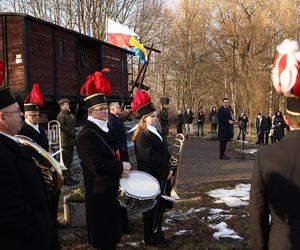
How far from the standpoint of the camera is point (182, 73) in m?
35.8

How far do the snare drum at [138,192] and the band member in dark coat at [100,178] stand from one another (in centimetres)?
11

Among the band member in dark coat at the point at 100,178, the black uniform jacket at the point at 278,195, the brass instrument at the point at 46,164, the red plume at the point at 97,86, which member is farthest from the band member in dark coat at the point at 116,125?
the black uniform jacket at the point at 278,195

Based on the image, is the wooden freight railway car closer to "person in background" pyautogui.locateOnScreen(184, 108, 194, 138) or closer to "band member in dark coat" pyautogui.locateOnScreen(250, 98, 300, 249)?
"person in background" pyautogui.locateOnScreen(184, 108, 194, 138)

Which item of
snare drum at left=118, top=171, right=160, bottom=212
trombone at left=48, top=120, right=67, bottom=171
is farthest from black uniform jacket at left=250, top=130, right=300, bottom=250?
trombone at left=48, top=120, right=67, bottom=171

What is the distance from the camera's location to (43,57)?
540 inches

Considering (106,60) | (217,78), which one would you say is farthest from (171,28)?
(106,60)

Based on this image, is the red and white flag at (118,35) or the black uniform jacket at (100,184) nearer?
the black uniform jacket at (100,184)

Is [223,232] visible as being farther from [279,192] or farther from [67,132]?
[67,132]

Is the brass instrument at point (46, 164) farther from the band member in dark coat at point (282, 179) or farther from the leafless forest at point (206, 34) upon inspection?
the leafless forest at point (206, 34)

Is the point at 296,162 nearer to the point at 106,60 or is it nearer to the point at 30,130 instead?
the point at 30,130

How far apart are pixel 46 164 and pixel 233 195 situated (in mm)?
5769

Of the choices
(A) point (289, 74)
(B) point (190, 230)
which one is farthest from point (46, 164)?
(B) point (190, 230)

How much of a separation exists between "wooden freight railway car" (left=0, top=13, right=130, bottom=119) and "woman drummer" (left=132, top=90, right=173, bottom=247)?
571cm

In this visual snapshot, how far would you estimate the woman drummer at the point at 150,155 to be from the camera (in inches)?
215
